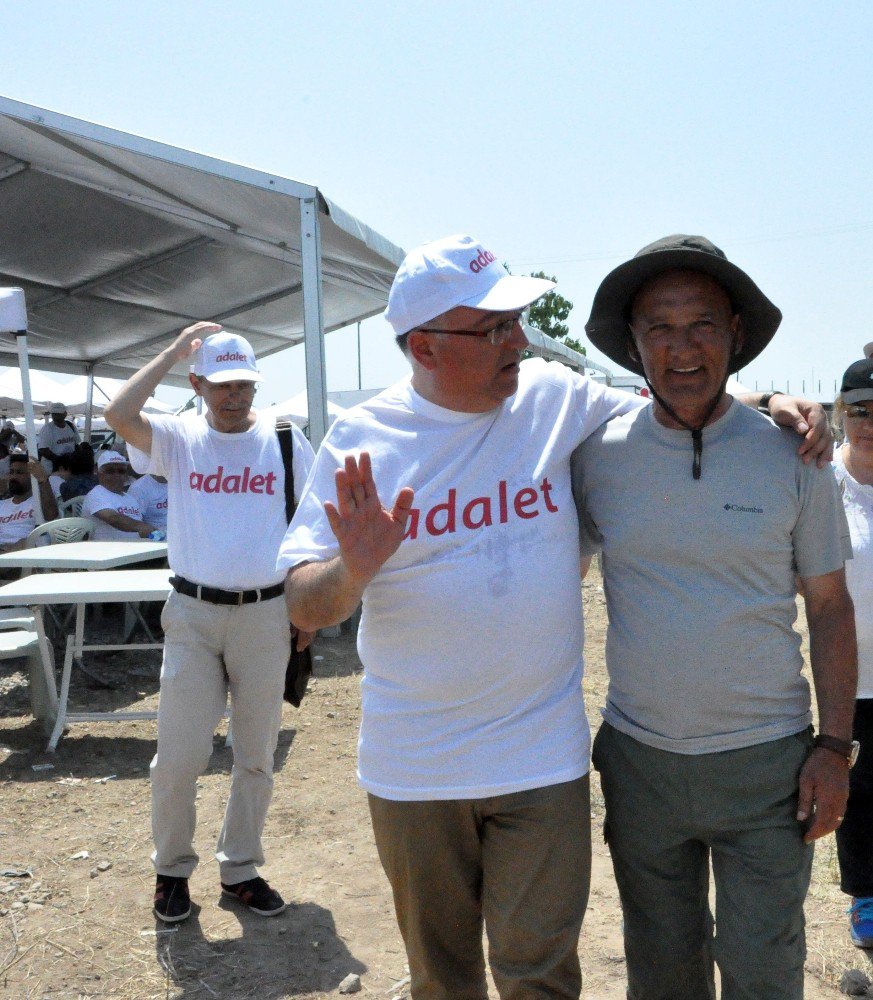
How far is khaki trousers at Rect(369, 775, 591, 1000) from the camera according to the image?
2.23 meters

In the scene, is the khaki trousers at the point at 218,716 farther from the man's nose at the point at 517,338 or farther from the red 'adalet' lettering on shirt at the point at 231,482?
the man's nose at the point at 517,338

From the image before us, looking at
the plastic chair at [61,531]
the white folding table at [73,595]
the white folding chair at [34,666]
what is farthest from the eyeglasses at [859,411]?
the plastic chair at [61,531]

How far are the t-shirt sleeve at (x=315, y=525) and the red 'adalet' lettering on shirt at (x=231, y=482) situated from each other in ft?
5.28

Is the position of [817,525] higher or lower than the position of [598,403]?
lower

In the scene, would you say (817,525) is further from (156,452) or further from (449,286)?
(156,452)

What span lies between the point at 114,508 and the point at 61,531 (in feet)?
1.67

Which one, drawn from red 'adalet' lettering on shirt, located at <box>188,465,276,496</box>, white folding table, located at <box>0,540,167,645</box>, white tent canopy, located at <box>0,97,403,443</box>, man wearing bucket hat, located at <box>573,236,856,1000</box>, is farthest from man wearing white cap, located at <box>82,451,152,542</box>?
man wearing bucket hat, located at <box>573,236,856,1000</box>

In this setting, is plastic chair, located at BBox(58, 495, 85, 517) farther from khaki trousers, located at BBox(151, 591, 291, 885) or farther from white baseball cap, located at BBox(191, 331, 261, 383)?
khaki trousers, located at BBox(151, 591, 291, 885)

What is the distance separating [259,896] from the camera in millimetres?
3893

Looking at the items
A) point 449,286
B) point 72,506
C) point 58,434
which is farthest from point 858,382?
point 58,434

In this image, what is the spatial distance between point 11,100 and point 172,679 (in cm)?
521

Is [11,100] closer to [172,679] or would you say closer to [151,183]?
[151,183]

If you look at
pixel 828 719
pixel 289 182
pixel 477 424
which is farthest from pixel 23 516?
pixel 828 719

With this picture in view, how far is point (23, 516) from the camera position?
8766mm
